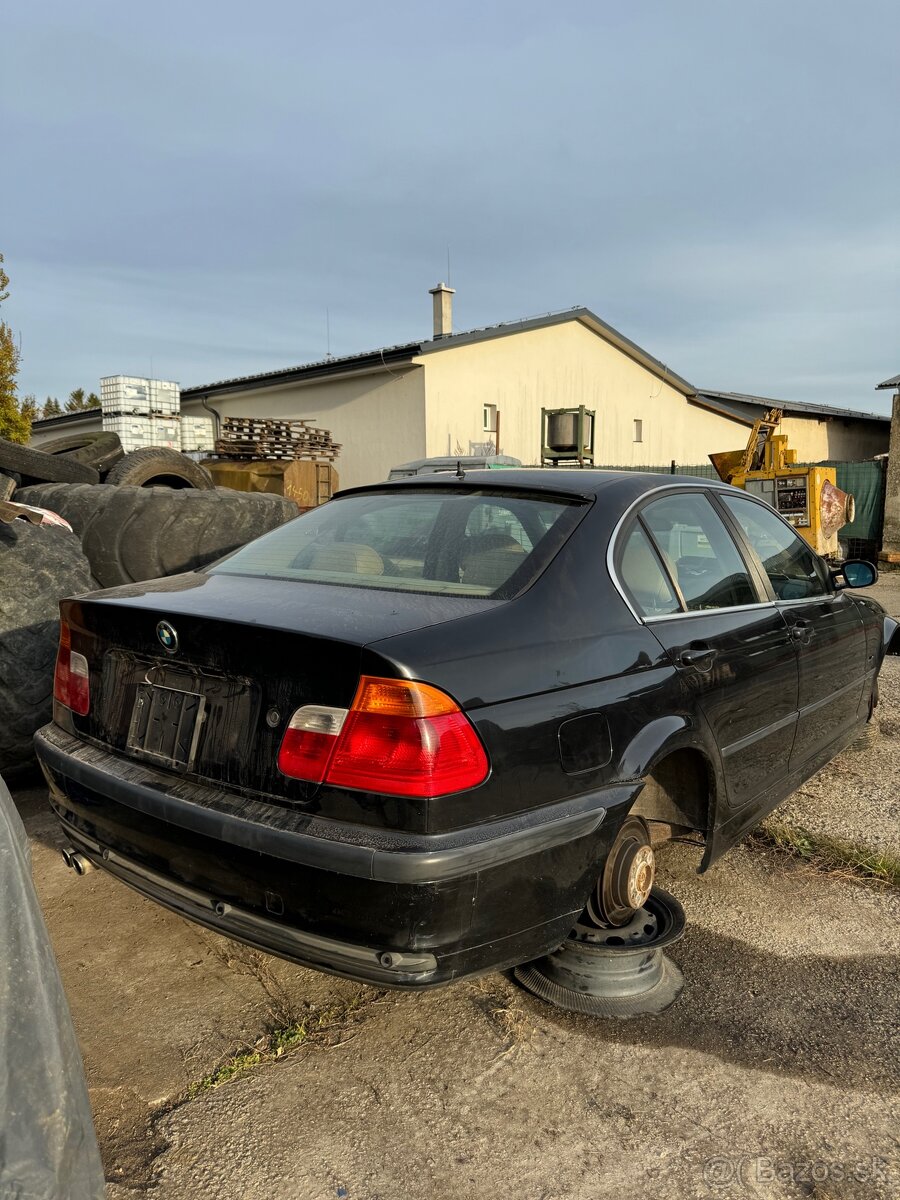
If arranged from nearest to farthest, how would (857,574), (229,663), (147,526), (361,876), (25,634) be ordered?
(361,876)
(229,663)
(25,634)
(857,574)
(147,526)

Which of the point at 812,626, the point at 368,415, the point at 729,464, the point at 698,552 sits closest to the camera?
the point at 698,552

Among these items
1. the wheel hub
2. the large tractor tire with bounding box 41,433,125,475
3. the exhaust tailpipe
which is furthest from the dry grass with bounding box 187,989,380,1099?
the large tractor tire with bounding box 41,433,125,475

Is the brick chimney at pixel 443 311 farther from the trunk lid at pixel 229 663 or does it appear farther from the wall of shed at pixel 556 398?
the trunk lid at pixel 229 663

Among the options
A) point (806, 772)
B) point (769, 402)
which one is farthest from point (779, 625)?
point (769, 402)

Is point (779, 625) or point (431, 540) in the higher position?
point (431, 540)

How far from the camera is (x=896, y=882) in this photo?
3320 millimetres

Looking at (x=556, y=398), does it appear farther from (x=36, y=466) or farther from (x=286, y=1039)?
(x=286, y=1039)

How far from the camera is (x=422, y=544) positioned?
2762mm

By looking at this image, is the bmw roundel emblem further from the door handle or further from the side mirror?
the side mirror

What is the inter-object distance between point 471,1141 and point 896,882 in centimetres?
216

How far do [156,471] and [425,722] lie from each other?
8170 millimetres

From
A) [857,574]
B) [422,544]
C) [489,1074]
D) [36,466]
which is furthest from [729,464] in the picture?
[489,1074]

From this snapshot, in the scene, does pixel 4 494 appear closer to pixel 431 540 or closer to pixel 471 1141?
pixel 431 540

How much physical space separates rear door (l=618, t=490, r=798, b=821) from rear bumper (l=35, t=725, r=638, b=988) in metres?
0.57
